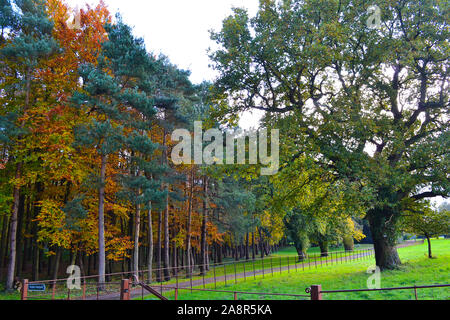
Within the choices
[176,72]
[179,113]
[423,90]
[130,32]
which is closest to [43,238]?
[179,113]

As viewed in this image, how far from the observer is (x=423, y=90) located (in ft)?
48.5

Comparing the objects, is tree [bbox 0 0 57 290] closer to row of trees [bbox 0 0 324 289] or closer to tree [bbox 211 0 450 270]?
row of trees [bbox 0 0 324 289]

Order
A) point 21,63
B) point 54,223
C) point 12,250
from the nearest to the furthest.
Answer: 1. point 12,250
2. point 54,223
3. point 21,63

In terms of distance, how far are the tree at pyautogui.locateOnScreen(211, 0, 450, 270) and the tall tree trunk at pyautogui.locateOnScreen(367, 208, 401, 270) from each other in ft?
0.15

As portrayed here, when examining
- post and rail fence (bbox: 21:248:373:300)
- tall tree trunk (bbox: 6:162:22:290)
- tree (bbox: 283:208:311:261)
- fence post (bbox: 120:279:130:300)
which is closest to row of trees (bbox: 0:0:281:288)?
tall tree trunk (bbox: 6:162:22:290)

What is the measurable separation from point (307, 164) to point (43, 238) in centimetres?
1462

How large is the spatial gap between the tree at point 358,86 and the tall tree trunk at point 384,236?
0.05 meters

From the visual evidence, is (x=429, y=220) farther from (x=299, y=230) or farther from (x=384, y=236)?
(x=299, y=230)

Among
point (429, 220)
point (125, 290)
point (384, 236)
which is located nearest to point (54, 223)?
point (125, 290)

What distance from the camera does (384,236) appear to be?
1540cm

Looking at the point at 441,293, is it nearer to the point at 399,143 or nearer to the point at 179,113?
the point at 399,143

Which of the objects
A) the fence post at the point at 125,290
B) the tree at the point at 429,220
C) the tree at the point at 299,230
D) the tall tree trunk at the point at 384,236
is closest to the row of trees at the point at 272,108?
the tall tree trunk at the point at 384,236

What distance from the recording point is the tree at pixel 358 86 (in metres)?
12.9

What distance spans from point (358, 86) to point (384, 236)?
7040 millimetres
